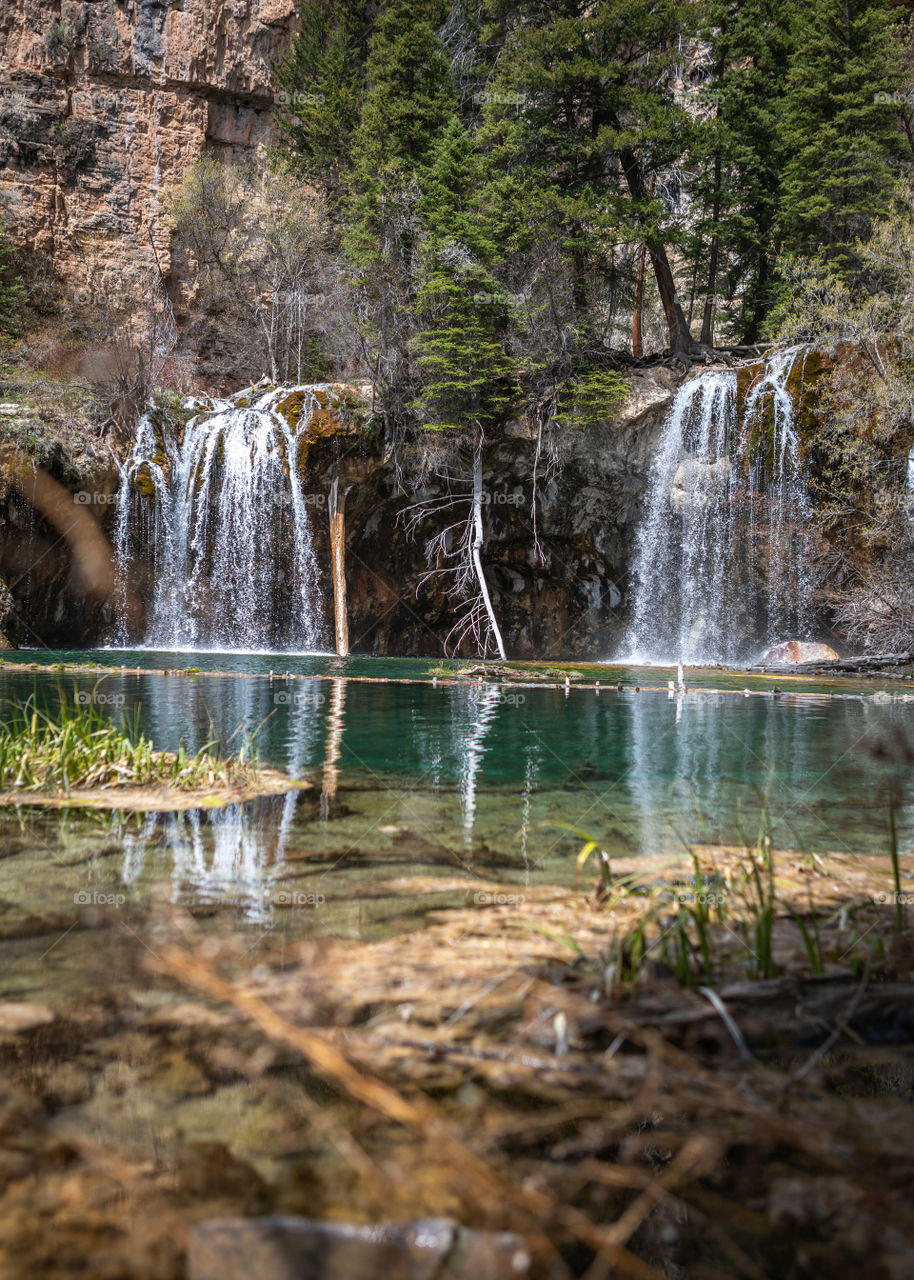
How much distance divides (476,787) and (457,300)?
17.0 metres

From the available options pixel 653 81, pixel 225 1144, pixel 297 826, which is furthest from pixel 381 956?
pixel 653 81

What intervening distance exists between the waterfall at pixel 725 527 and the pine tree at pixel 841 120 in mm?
4598

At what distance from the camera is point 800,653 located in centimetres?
1922

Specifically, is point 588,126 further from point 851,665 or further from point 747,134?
point 851,665

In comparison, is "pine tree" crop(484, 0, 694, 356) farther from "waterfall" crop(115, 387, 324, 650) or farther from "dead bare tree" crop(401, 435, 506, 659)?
"waterfall" crop(115, 387, 324, 650)

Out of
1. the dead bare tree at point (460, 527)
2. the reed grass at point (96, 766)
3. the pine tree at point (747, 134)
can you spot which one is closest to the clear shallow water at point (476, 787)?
the reed grass at point (96, 766)

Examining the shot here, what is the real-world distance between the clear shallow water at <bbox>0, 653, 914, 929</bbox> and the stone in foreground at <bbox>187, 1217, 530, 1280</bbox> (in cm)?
176

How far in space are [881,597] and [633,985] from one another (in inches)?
665

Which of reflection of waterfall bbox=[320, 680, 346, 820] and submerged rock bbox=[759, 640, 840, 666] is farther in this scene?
submerged rock bbox=[759, 640, 840, 666]

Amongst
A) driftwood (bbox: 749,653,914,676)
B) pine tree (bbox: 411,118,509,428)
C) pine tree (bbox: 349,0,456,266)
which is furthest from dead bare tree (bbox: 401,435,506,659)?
driftwood (bbox: 749,653,914,676)

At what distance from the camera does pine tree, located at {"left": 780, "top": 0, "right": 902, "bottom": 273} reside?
69.6 feet

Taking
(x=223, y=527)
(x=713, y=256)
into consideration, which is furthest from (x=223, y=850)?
(x=713, y=256)

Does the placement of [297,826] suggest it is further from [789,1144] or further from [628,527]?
[628,527]

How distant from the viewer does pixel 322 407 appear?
22.7 metres
